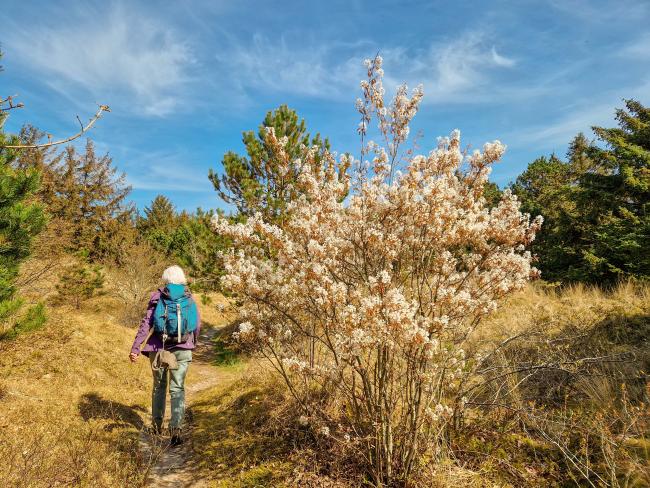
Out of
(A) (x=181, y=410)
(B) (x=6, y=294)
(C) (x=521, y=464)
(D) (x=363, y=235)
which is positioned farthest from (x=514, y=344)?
(B) (x=6, y=294)

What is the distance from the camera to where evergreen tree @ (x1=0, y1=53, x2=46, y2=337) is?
18.5 ft

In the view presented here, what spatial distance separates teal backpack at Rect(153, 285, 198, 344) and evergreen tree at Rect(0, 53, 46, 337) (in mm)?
2380

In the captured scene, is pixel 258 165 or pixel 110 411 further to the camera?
pixel 258 165

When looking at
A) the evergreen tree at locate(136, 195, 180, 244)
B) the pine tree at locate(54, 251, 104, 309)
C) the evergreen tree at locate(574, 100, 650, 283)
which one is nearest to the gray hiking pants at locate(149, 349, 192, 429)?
the pine tree at locate(54, 251, 104, 309)

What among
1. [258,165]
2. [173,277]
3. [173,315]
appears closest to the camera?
[173,315]

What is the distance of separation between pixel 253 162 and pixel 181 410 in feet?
22.9

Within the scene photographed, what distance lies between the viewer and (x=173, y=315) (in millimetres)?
4852

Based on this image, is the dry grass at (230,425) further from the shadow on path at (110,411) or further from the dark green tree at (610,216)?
the dark green tree at (610,216)

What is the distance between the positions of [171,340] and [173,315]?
0.35 metres

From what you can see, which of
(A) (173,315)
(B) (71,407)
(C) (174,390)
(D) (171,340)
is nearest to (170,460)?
(C) (174,390)

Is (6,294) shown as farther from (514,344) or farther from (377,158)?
(514,344)

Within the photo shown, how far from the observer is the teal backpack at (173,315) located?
15.8 ft

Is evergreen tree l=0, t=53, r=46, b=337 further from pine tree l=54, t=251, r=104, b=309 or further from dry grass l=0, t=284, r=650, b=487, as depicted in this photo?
pine tree l=54, t=251, r=104, b=309

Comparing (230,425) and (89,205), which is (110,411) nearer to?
(230,425)
